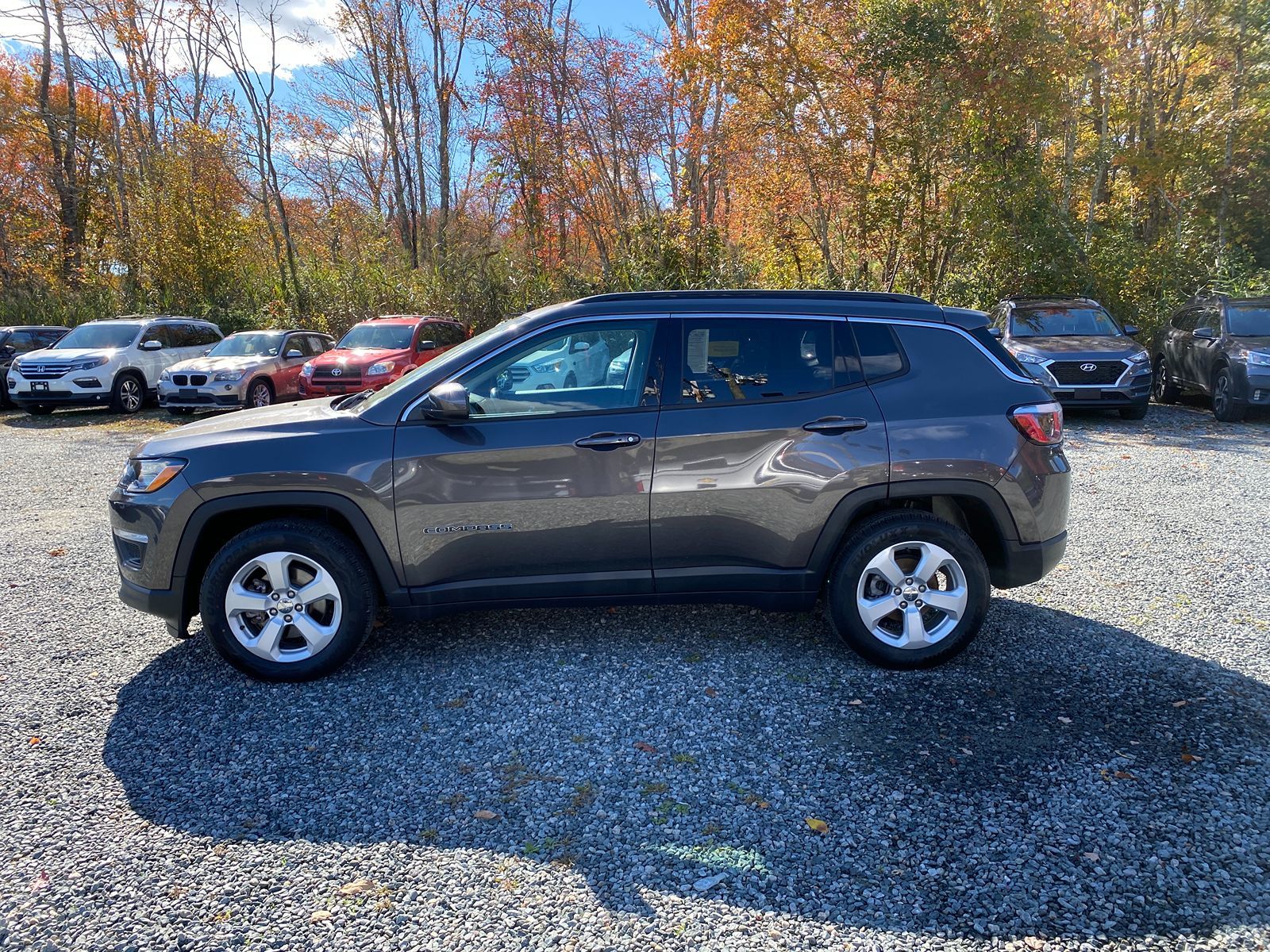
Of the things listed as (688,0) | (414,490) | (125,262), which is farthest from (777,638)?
(125,262)

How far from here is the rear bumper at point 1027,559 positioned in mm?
4066

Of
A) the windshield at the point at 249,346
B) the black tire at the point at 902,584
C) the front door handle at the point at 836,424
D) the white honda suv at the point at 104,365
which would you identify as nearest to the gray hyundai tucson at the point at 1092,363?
the black tire at the point at 902,584

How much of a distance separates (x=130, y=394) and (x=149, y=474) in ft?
44.8

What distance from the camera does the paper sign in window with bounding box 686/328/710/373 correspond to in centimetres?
404

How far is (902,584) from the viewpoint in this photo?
4.00 m

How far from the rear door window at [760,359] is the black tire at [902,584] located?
736mm

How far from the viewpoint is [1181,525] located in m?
6.56

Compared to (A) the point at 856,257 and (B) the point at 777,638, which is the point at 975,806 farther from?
(A) the point at 856,257

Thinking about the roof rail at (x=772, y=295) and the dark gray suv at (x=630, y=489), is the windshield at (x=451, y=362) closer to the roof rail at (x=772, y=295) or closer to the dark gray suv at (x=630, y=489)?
the dark gray suv at (x=630, y=489)

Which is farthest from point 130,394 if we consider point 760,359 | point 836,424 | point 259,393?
point 836,424

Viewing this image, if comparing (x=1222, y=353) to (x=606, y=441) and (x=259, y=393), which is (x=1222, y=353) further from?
(x=259, y=393)

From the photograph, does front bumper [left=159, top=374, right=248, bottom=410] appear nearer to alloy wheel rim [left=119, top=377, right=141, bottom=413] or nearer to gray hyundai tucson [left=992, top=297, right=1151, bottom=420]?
alloy wheel rim [left=119, top=377, right=141, bottom=413]

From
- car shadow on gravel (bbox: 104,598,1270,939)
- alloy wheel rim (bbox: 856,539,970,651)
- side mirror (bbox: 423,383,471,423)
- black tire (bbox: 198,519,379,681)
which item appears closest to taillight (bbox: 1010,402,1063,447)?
alloy wheel rim (bbox: 856,539,970,651)

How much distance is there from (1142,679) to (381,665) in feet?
12.1
